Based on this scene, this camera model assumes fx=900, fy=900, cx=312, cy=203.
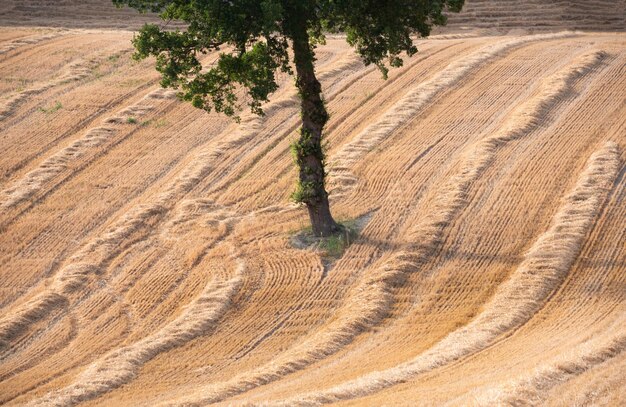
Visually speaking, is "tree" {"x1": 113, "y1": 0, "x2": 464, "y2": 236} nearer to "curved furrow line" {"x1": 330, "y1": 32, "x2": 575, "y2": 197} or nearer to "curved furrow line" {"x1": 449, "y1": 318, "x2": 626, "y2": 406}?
"curved furrow line" {"x1": 330, "y1": 32, "x2": 575, "y2": 197}

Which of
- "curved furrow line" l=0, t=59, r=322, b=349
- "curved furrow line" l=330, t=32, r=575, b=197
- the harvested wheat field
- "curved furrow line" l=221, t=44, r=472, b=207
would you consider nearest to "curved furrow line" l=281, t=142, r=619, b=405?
the harvested wheat field

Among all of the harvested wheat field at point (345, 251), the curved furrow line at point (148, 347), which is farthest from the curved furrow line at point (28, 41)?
the curved furrow line at point (148, 347)

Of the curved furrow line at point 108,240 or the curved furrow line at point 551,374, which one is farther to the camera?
the curved furrow line at point 108,240

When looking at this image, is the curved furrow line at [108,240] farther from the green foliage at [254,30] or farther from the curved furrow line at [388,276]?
the curved furrow line at [388,276]

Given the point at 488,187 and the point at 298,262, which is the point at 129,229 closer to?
the point at 298,262

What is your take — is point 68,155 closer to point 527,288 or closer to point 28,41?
point 28,41

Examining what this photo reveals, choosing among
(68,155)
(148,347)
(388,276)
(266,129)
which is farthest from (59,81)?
(388,276)

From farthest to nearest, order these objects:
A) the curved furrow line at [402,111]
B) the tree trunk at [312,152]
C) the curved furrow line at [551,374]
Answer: the curved furrow line at [402,111] → the tree trunk at [312,152] → the curved furrow line at [551,374]
